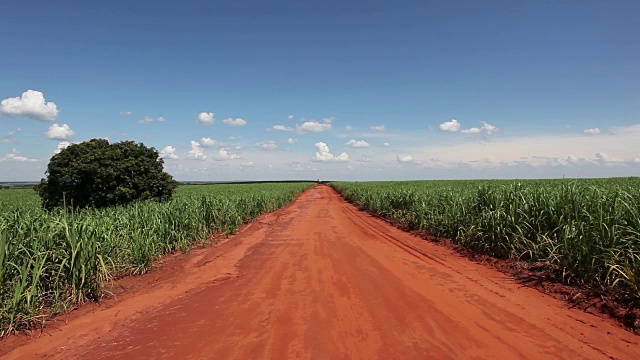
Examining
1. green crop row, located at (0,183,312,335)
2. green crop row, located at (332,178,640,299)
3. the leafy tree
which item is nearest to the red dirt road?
green crop row, located at (0,183,312,335)

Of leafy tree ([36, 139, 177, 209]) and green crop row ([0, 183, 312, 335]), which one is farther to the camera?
leafy tree ([36, 139, 177, 209])

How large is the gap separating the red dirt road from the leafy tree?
918cm

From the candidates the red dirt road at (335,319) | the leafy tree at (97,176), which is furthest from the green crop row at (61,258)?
the leafy tree at (97,176)

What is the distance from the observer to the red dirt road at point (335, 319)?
3.99 meters

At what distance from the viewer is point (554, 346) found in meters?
4.04

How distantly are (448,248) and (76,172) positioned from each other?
1506 cm

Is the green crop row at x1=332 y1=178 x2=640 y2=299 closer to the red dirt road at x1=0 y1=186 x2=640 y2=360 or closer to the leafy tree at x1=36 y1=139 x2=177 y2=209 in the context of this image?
the red dirt road at x1=0 y1=186 x2=640 y2=360

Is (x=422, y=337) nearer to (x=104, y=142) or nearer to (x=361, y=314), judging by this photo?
(x=361, y=314)

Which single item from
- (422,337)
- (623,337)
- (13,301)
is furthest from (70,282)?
(623,337)

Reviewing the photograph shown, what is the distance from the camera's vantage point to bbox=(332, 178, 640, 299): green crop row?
5609mm

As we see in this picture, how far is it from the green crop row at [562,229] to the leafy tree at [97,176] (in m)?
13.4

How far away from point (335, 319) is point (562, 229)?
5090 mm

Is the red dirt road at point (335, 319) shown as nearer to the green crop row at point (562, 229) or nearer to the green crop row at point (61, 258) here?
the green crop row at point (61, 258)

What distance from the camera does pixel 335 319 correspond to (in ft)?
15.9
